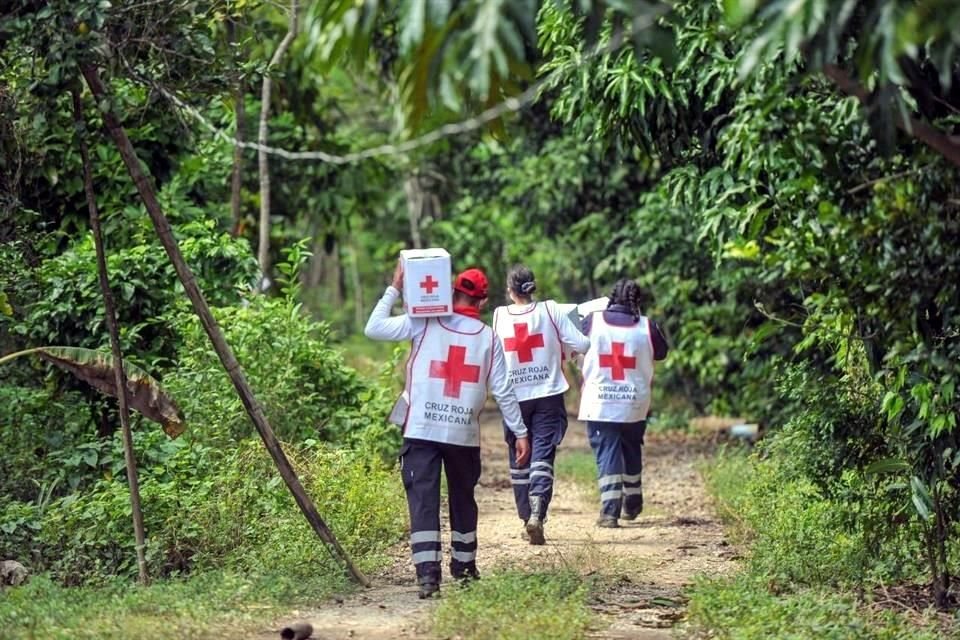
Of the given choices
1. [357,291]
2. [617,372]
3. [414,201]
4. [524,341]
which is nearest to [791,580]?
[524,341]

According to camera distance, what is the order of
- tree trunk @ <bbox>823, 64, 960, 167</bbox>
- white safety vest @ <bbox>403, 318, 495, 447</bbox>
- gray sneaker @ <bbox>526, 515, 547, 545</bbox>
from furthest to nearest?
gray sneaker @ <bbox>526, 515, 547, 545</bbox> < white safety vest @ <bbox>403, 318, 495, 447</bbox> < tree trunk @ <bbox>823, 64, 960, 167</bbox>

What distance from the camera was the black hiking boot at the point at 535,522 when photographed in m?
10.5

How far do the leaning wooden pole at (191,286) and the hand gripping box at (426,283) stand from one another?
1.03 m

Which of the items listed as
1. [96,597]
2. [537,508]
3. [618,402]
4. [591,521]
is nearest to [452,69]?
[96,597]

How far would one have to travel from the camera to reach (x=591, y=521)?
12.0 metres

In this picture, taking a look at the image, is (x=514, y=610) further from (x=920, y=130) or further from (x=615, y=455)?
(x=615, y=455)

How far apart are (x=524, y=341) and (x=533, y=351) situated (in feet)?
0.31

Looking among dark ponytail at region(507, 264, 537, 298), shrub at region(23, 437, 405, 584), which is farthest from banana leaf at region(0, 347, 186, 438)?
dark ponytail at region(507, 264, 537, 298)

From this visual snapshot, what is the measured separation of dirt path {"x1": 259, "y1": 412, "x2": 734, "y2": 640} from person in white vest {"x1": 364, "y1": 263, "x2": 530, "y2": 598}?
39 cm

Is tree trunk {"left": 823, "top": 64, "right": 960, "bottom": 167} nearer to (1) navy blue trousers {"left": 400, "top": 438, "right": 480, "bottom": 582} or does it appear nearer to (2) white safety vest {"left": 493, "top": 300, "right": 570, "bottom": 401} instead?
(1) navy blue trousers {"left": 400, "top": 438, "right": 480, "bottom": 582}

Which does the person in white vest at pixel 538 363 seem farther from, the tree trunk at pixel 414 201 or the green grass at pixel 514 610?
the tree trunk at pixel 414 201

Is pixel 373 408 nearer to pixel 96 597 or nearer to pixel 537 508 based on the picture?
pixel 537 508

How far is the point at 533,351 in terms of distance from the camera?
35.0ft

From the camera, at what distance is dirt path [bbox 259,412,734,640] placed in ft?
25.3
